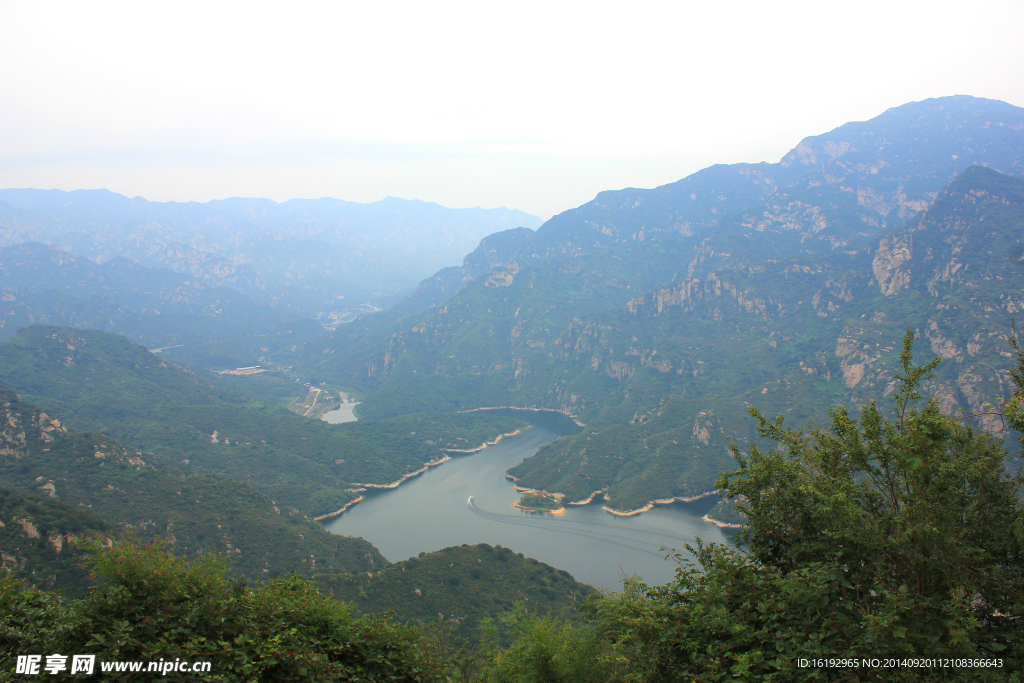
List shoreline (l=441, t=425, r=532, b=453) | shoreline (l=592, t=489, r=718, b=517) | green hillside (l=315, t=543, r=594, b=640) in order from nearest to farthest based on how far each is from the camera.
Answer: green hillside (l=315, t=543, r=594, b=640) < shoreline (l=592, t=489, r=718, b=517) < shoreline (l=441, t=425, r=532, b=453)

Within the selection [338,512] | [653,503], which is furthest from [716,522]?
[338,512]

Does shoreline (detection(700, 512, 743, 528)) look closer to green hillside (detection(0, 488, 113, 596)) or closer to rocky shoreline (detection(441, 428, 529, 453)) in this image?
rocky shoreline (detection(441, 428, 529, 453))

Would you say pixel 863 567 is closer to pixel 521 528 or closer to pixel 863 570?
pixel 863 570

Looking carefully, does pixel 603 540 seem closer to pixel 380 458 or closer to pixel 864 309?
pixel 380 458

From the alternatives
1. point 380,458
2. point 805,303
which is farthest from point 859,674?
point 805,303

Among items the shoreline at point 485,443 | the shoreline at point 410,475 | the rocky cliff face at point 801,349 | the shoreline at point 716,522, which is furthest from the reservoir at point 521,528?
the shoreline at point 485,443

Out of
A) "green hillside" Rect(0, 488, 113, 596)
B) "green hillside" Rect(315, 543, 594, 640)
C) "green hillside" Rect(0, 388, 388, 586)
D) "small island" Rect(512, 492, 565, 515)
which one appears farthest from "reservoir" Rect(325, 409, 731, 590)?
"green hillside" Rect(0, 488, 113, 596)
